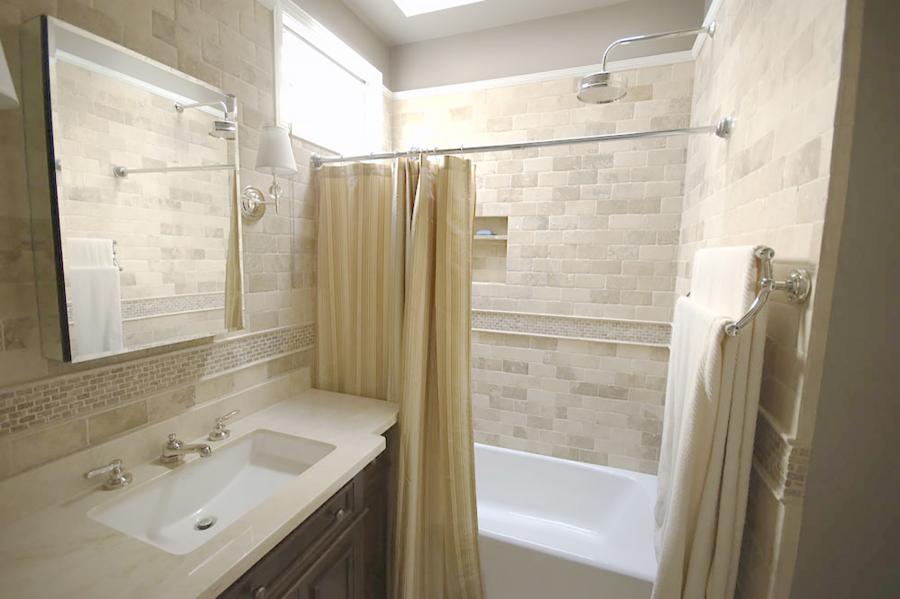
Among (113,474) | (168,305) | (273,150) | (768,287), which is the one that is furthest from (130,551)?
(768,287)

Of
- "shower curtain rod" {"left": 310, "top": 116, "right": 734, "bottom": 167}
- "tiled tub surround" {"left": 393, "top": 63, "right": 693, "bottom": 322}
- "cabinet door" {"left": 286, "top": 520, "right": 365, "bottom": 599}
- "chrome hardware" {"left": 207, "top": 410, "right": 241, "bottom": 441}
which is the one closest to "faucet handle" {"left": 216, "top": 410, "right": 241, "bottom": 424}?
"chrome hardware" {"left": 207, "top": 410, "right": 241, "bottom": 441}

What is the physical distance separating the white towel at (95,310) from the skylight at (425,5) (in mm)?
2001

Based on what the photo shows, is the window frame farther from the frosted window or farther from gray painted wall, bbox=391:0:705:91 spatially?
gray painted wall, bbox=391:0:705:91

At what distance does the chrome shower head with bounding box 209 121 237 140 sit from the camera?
1.34 metres

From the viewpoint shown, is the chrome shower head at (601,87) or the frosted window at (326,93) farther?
the frosted window at (326,93)

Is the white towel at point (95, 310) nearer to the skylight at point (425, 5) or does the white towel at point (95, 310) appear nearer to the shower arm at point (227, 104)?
the shower arm at point (227, 104)

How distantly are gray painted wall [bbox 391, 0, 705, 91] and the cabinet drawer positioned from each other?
2.41 meters

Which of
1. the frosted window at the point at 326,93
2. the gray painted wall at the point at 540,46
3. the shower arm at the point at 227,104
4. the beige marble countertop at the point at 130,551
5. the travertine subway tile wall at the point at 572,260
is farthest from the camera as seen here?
the travertine subway tile wall at the point at 572,260

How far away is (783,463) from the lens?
830 millimetres

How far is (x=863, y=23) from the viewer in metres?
0.72

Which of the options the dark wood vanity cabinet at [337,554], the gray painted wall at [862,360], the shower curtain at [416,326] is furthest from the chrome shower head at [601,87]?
the dark wood vanity cabinet at [337,554]

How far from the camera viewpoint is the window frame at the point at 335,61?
5.24 feet

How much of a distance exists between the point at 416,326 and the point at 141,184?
0.99m

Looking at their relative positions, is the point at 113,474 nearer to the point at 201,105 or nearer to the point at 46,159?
the point at 46,159
